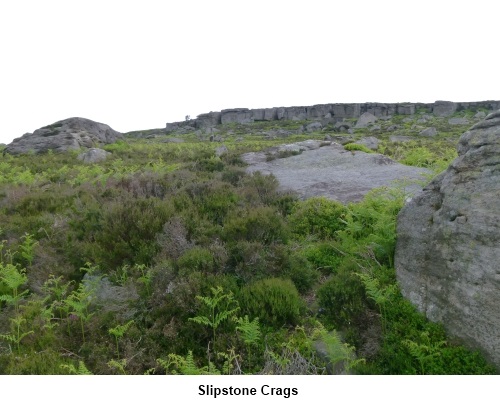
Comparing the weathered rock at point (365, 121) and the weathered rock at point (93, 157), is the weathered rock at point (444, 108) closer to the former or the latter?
the weathered rock at point (365, 121)

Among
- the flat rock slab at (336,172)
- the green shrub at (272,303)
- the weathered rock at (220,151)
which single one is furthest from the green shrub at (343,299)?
the weathered rock at (220,151)

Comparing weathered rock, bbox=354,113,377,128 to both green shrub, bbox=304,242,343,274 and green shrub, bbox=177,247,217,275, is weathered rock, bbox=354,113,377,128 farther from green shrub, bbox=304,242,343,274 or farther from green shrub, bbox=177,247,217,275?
green shrub, bbox=177,247,217,275

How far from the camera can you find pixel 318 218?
7957 mm

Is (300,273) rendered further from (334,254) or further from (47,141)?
(47,141)

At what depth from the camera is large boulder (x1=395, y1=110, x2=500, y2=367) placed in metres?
3.93

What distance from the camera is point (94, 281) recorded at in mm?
5816

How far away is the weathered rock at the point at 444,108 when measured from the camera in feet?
265

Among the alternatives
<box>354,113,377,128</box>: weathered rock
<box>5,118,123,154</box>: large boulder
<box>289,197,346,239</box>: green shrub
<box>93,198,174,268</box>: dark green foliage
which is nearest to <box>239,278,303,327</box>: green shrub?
<box>93,198,174,268</box>: dark green foliage

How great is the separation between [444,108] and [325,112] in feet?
89.8

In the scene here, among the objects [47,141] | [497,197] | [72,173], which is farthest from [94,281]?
[47,141]

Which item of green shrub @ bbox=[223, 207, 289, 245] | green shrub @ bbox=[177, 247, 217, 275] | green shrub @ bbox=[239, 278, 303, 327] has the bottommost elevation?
green shrub @ bbox=[239, 278, 303, 327]

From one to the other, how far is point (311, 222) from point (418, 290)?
3498 millimetres

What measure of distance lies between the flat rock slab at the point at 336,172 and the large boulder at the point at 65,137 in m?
16.8

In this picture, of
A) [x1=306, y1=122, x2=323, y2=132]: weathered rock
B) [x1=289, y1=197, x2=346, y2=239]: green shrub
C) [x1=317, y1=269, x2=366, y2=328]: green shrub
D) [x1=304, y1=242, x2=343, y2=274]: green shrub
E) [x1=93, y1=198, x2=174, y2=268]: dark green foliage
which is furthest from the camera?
[x1=306, y1=122, x2=323, y2=132]: weathered rock
